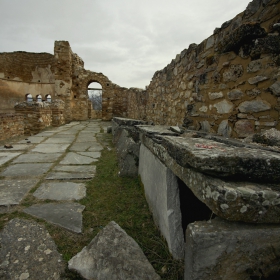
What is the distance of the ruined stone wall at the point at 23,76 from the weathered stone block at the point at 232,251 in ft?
62.1

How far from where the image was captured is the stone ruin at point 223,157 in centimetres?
86

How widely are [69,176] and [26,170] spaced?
2.42 ft

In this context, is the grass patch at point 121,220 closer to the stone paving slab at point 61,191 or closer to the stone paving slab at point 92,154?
the stone paving slab at point 61,191

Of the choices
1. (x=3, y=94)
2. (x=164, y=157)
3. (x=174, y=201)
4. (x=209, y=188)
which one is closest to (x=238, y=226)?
(x=209, y=188)

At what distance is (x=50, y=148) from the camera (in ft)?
14.6

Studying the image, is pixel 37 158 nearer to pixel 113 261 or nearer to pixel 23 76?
pixel 113 261

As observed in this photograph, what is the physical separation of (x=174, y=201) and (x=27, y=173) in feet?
7.87

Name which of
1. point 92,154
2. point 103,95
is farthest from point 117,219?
point 103,95

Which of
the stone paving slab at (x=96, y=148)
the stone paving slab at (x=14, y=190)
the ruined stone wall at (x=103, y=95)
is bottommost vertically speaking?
the stone paving slab at (x=14, y=190)

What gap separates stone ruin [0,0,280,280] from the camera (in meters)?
0.86

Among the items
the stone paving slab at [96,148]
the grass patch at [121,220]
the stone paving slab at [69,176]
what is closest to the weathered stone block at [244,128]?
the grass patch at [121,220]

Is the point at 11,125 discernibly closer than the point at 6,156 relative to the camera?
No

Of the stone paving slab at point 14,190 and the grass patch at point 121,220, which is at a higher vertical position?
the stone paving slab at point 14,190

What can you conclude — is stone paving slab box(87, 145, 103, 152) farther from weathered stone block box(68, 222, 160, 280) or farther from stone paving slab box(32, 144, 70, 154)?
weathered stone block box(68, 222, 160, 280)
